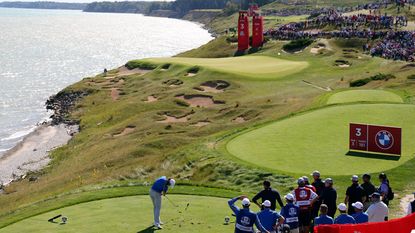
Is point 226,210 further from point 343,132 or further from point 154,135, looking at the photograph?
point 154,135

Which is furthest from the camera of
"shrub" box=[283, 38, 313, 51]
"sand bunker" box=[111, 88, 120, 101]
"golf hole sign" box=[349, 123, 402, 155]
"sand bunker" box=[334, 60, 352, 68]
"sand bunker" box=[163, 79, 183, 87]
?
"shrub" box=[283, 38, 313, 51]

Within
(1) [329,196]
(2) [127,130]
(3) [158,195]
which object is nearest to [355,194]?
(1) [329,196]

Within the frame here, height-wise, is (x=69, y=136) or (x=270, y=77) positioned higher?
(x=270, y=77)

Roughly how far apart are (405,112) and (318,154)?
9.32m

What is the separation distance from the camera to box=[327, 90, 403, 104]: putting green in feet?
127

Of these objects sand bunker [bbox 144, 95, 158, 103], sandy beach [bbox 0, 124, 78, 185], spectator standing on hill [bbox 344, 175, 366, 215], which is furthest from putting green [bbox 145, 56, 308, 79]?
spectator standing on hill [bbox 344, 175, 366, 215]

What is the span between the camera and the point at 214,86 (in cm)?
6156

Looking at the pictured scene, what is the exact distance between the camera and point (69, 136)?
189ft

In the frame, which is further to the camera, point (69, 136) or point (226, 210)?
point (69, 136)

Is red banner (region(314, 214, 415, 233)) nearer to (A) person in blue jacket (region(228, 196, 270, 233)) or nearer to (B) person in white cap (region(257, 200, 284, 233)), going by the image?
(B) person in white cap (region(257, 200, 284, 233))

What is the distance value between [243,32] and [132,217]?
72.4m

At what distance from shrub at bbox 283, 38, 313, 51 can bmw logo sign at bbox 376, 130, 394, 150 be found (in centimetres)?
5571

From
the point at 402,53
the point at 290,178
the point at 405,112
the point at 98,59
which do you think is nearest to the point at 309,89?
the point at 402,53

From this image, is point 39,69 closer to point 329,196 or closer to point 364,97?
point 364,97
